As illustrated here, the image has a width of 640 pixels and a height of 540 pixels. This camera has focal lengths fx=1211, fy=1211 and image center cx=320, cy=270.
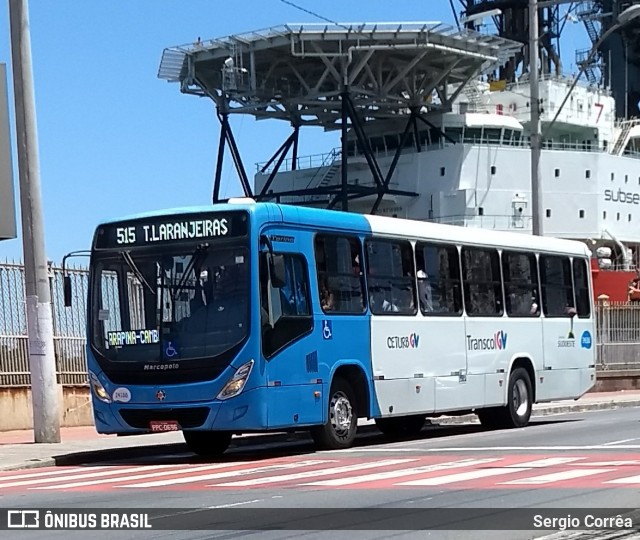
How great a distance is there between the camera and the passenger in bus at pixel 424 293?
59.4 feet

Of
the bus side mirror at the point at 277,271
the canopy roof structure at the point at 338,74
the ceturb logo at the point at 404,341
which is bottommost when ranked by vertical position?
the ceturb logo at the point at 404,341

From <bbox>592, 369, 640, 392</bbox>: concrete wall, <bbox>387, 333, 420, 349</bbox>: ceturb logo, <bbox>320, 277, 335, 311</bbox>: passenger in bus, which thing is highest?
<bbox>320, 277, 335, 311</bbox>: passenger in bus

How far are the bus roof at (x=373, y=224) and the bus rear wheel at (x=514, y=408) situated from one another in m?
2.28

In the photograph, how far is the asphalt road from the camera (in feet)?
30.4

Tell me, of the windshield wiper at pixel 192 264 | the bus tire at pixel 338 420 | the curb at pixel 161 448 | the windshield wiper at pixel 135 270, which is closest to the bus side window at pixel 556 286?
the curb at pixel 161 448

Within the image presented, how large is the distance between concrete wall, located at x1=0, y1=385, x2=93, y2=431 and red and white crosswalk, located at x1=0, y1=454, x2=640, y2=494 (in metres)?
5.67

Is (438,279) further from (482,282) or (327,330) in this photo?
(327,330)

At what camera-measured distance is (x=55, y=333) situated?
21.7 m

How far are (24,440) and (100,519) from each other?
377 inches

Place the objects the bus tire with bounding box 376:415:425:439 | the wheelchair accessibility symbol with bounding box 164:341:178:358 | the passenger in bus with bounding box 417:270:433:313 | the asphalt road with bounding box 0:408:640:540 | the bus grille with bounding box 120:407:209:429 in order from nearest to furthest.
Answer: the asphalt road with bounding box 0:408:640:540
the bus grille with bounding box 120:407:209:429
the wheelchair accessibility symbol with bounding box 164:341:178:358
the passenger in bus with bounding box 417:270:433:313
the bus tire with bounding box 376:415:425:439

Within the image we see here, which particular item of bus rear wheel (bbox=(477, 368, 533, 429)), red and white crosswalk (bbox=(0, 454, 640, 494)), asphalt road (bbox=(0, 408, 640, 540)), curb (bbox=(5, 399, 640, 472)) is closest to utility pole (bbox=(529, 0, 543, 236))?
curb (bbox=(5, 399, 640, 472))

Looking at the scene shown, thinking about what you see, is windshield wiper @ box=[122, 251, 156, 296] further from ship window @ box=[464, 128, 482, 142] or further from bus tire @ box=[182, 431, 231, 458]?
ship window @ box=[464, 128, 482, 142]

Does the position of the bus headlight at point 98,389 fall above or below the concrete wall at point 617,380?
above

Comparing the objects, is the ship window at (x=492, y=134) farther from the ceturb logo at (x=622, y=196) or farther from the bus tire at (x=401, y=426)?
the bus tire at (x=401, y=426)
